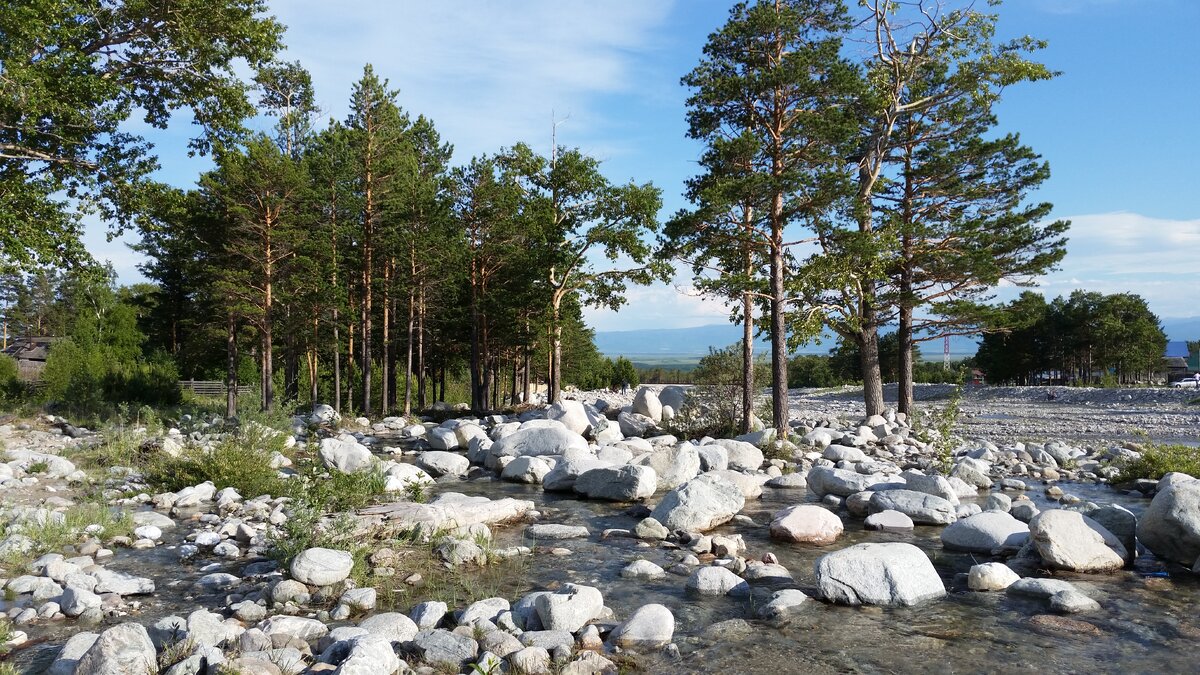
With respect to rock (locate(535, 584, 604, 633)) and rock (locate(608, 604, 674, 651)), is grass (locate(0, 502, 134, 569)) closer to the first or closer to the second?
rock (locate(535, 584, 604, 633))

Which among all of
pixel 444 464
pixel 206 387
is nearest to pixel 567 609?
pixel 444 464

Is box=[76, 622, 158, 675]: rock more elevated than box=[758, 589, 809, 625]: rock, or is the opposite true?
box=[76, 622, 158, 675]: rock

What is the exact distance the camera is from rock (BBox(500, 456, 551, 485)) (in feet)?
48.1

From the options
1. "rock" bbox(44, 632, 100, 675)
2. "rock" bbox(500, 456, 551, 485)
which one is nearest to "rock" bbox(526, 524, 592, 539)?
"rock" bbox(500, 456, 551, 485)

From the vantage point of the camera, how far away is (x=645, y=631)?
604cm

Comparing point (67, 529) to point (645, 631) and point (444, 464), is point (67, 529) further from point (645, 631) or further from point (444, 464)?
point (444, 464)

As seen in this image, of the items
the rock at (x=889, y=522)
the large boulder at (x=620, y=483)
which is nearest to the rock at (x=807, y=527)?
the rock at (x=889, y=522)

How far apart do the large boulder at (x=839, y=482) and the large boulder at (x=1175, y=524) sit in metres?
4.24

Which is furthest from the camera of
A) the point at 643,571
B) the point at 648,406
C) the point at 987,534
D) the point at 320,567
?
the point at 648,406

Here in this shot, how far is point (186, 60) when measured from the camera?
1686cm

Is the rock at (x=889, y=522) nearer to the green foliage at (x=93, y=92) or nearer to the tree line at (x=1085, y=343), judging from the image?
the green foliage at (x=93, y=92)

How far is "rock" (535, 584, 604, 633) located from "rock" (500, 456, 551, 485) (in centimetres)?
817

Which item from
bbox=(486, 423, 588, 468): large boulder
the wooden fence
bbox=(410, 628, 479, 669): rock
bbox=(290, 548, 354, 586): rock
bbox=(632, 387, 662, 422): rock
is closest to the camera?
bbox=(410, 628, 479, 669): rock

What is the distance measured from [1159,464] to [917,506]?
6.23 m
